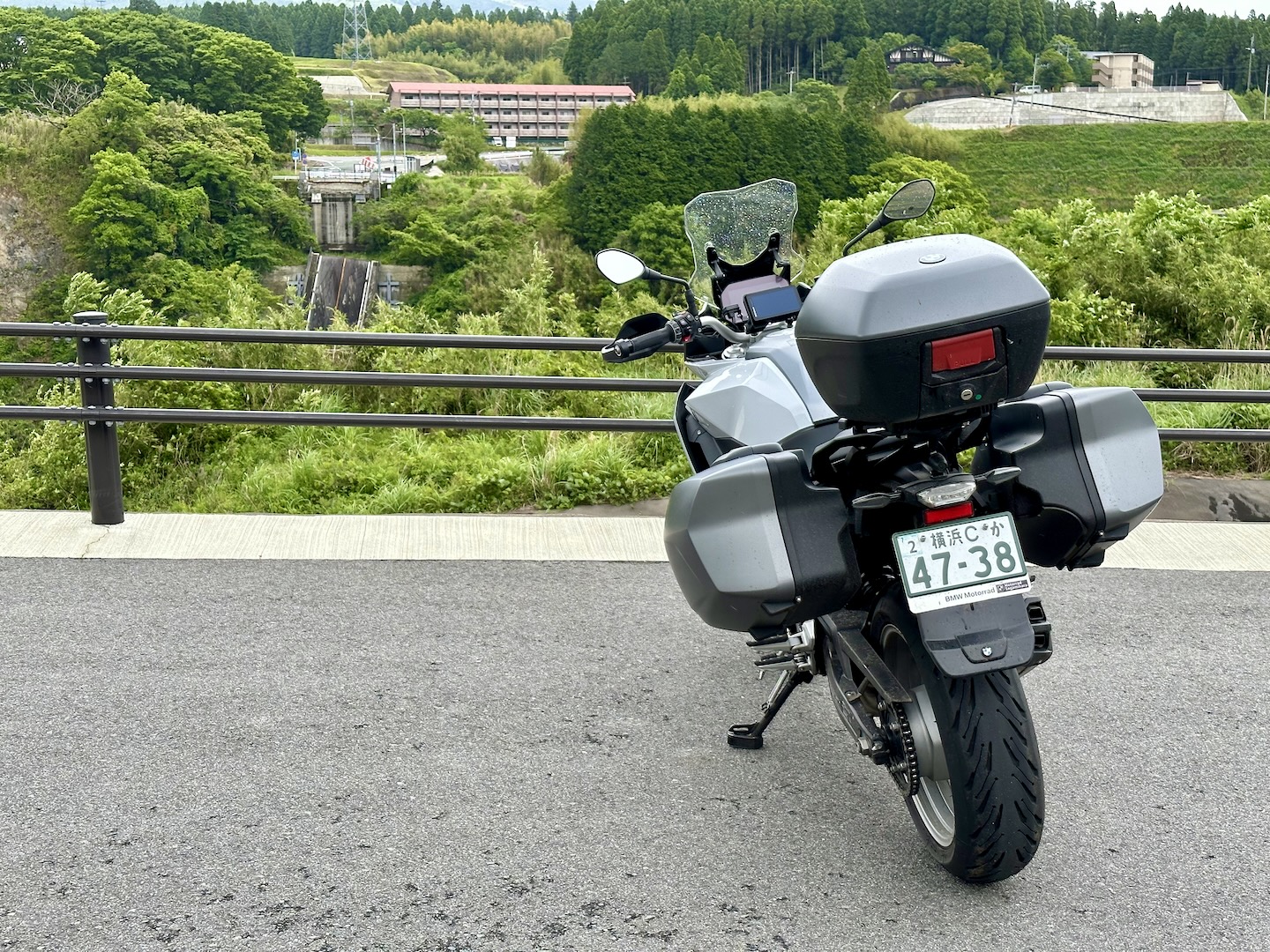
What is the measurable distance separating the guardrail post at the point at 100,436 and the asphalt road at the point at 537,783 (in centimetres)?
83

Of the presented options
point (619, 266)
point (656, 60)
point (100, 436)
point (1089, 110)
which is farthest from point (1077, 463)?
point (656, 60)

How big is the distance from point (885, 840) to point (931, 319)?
1.43 m

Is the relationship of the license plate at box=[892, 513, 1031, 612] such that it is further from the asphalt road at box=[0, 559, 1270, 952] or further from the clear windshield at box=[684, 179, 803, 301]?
the clear windshield at box=[684, 179, 803, 301]

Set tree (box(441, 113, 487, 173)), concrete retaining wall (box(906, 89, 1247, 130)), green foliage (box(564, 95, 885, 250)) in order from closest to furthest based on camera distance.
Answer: green foliage (box(564, 95, 885, 250))
concrete retaining wall (box(906, 89, 1247, 130))
tree (box(441, 113, 487, 173))

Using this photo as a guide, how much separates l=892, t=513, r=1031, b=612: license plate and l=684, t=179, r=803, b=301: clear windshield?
160 cm

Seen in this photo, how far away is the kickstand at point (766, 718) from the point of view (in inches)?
149

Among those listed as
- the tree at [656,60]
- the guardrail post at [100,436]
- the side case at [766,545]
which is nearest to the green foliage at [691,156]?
the tree at [656,60]

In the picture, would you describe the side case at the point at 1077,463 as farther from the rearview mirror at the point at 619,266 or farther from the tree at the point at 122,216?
the tree at the point at 122,216

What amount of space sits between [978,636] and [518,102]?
7731 inches

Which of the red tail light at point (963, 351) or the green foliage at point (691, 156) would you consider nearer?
the red tail light at point (963, 351)

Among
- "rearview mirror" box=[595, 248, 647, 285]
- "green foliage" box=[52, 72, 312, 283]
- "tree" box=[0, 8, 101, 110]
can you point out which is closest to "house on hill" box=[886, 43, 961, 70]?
"green foliage" box=[52, 72, 312, 283]

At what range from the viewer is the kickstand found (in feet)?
12.4

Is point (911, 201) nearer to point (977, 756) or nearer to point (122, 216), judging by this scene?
point (977, 756)

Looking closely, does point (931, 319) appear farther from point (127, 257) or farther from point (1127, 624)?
point (127, 257)
